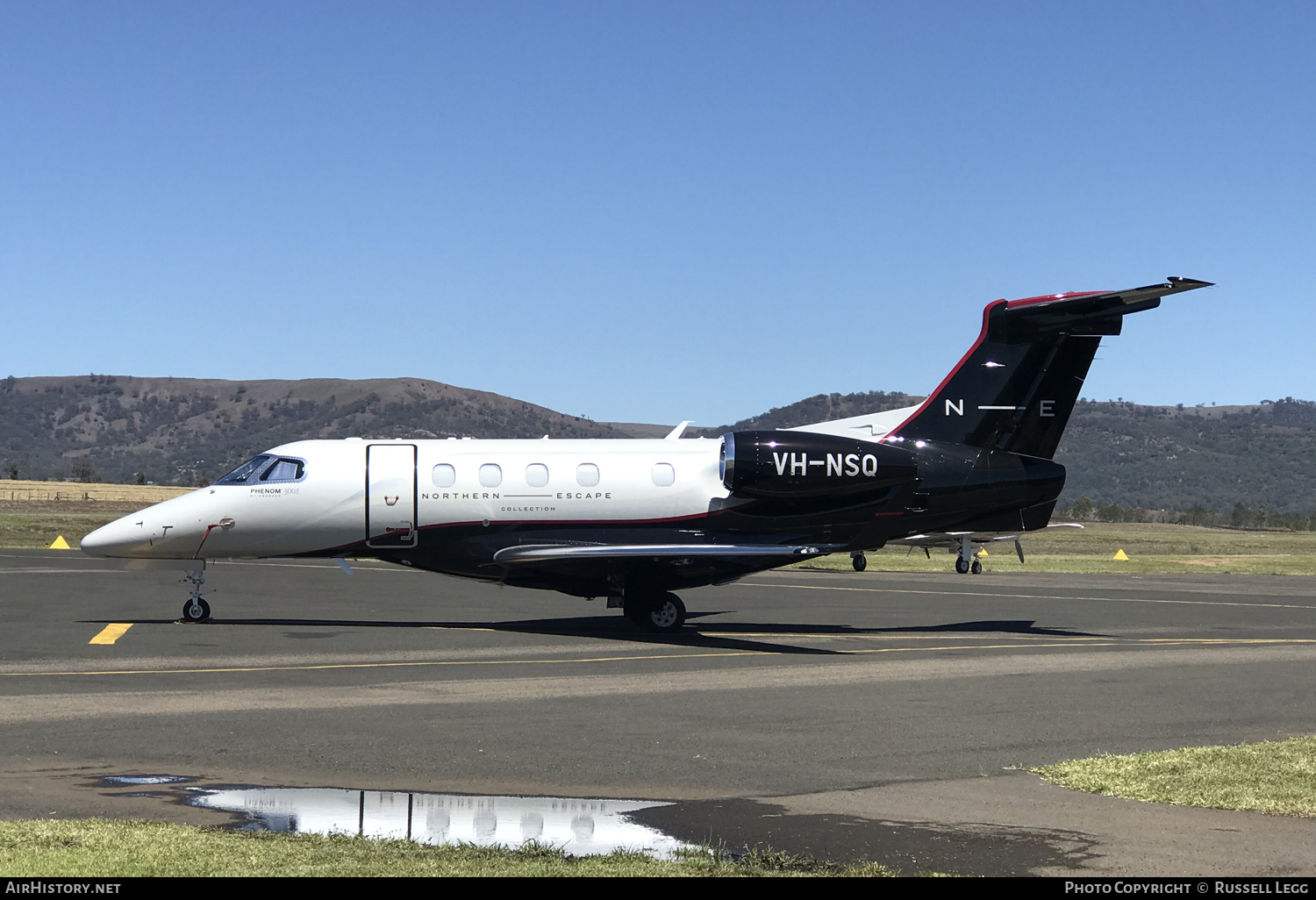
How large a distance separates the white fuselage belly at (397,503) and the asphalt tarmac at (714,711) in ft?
4.96

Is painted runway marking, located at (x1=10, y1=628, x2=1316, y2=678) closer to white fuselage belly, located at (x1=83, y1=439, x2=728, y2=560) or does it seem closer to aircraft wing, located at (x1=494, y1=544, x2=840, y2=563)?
aircraft wing, located at (x1=494, y1=544, x2=840, y2=563)

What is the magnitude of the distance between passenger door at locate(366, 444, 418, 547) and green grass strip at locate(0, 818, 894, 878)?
1510 centimetres

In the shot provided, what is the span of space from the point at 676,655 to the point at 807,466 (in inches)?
200

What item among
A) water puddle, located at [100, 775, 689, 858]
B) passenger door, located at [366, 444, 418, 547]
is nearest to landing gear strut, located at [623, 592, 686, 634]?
passenger door, located at [366, 444, 418, 547]

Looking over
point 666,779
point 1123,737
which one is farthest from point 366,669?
point 1123,737

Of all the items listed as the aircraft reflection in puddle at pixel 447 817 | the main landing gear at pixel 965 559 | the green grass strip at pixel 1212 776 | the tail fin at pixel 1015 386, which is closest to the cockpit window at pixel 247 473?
the tail fin at pixel 1015 386

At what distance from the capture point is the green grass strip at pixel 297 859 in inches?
287

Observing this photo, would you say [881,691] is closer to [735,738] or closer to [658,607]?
[735,738]

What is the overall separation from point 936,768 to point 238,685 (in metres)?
8.86

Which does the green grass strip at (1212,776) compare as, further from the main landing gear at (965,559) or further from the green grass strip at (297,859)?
the main landing gear at (965,559)

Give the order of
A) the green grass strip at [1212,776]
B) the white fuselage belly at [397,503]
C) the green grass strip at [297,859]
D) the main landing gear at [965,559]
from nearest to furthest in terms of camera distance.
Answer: the green grass strip at [297,859] < the green grass strip at [1212,776] < the white fuselage belly at [397,503] < the main landing gear at [965,559]

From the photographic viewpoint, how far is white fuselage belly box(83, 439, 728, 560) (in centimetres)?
2330

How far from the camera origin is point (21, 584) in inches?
1252

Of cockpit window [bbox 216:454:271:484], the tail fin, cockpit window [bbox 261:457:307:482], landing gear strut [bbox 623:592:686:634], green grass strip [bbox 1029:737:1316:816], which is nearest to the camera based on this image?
green grass strip [bbox 1029:737:1316:816]
